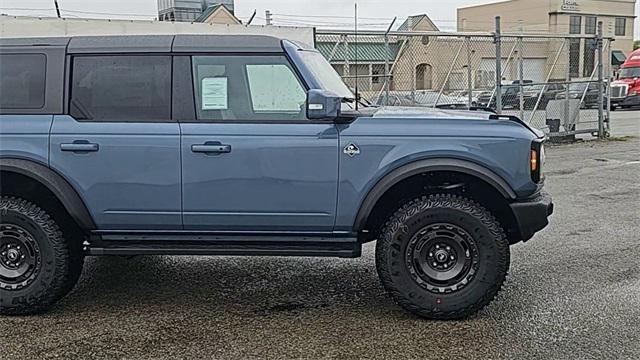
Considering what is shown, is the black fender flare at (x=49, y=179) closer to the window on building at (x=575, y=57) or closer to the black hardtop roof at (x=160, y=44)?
the black hardtop roof at (x=160, y=44)

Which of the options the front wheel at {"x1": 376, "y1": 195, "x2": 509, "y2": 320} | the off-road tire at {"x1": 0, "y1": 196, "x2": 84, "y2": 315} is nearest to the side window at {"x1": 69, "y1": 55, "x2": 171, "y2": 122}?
the off-road tire at {"x1": 0, "y1": 196, "x2": 84, "y2": 315}

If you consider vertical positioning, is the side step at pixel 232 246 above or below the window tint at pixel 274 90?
below

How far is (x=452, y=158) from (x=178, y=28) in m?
12.1

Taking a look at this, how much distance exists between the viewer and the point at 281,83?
4555mm

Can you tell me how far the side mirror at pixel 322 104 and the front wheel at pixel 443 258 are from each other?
2.69 ft

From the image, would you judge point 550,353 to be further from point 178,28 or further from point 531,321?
point 178,28

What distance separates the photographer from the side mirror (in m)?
4.27

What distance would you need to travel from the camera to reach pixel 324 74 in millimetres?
4961

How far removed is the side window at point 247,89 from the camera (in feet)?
14.8

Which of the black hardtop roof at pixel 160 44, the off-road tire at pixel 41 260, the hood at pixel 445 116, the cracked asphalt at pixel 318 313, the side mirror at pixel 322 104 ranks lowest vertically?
the cracked asphalt at pixel 318 313

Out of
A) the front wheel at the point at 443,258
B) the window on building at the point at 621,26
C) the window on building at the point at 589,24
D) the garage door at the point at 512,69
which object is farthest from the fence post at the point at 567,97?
the window on building at the point at 621,26

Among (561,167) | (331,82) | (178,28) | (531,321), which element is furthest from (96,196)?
(178,28)

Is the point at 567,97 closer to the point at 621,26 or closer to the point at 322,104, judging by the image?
the point at 322,104

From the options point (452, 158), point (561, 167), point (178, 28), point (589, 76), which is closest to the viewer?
point (452, 158)
